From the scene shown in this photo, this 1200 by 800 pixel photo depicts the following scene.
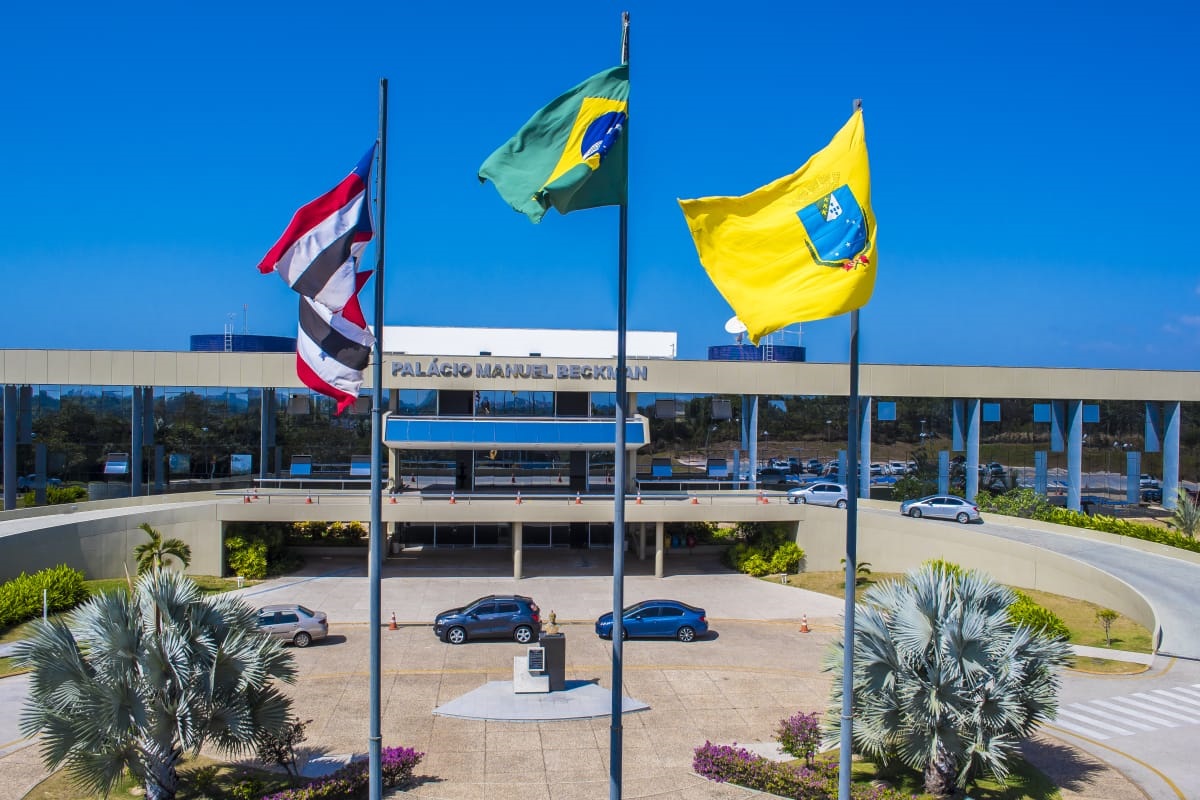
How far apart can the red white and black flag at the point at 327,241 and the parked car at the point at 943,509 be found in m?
35.4

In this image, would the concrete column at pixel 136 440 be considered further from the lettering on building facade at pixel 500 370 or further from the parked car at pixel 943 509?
the parked car at pixel 943 509

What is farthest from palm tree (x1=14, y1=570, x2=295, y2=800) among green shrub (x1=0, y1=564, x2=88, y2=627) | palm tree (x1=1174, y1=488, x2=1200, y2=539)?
palm tree (x1=1174, y1=488, x2=1200, y2=539)

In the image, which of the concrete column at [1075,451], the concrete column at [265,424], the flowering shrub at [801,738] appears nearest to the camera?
the flowering shrub at [801,738]

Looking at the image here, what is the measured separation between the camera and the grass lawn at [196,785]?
1606cm

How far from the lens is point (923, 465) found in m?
50.5

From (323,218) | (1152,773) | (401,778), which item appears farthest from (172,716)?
(1152,773)

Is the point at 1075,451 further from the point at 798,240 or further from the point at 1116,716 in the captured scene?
the point at 798,240

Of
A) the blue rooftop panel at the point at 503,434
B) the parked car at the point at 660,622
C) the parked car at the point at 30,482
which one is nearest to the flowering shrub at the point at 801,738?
the parked car at the point at 660,622

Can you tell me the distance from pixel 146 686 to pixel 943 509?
3575 cm

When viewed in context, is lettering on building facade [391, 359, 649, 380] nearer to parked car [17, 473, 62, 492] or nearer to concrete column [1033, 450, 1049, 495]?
parked car [17, 473, 62, 492]

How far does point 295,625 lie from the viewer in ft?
89.5

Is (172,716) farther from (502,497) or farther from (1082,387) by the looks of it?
(1082,387)

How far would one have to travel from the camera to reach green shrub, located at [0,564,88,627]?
28.1m

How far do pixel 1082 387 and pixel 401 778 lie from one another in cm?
4406
